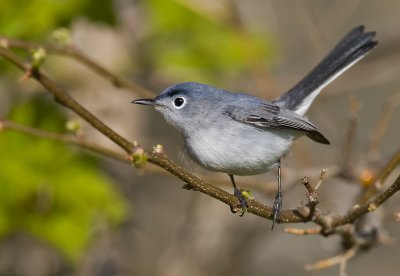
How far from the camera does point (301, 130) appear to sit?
8.59 feet

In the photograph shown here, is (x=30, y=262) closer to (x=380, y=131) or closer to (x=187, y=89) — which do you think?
(x=187, y=89)

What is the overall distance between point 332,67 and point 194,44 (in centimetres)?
117

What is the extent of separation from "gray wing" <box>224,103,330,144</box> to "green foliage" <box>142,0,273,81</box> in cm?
116

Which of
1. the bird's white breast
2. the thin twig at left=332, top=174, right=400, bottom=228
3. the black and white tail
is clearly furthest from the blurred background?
the thin twig at left=332, top=174, right=400, bottom=228

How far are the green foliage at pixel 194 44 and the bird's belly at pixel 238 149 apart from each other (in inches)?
49.4

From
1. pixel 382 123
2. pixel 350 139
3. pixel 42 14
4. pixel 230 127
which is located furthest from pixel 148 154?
pixel 42 14

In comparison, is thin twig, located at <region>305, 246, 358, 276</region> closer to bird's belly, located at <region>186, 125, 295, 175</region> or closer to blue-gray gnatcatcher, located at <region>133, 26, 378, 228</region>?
blue-gray gnatcatcher, located at <region>133, 26, 378, 228</region>

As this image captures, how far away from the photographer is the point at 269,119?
2.66 meters

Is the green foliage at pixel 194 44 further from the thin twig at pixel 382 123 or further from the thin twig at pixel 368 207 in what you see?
the thin twig at pixel 368 207

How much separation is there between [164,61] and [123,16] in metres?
0.48

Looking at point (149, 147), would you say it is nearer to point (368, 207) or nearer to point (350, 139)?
point (350, 139)

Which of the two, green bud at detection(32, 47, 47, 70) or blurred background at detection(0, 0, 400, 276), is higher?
blurred background at detection(0, 0, 400, 276)

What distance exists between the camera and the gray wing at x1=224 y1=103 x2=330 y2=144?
2.62 m

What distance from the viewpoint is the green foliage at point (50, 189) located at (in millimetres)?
3021
